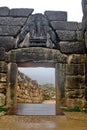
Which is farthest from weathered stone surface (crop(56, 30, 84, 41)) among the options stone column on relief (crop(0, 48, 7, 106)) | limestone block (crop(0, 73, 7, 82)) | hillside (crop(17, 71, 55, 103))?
hillside (crop(17, 71, 55, 103))

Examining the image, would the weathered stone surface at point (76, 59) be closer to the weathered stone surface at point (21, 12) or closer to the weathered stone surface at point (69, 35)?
the weathered stone surface at point (69, 35)

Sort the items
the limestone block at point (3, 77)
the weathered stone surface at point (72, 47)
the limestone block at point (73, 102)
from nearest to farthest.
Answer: the limestone block at point (73, 102) → the limestone block at point (3, 77) → the weathered stone surface at point (72, 47)

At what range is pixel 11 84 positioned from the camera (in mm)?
9297

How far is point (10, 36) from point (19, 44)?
1.49ft

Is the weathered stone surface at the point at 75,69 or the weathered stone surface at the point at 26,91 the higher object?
the weathered stone surface at the point at 75,69

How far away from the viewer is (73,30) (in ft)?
31.8

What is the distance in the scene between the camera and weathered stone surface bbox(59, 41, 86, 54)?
9492 millimetres

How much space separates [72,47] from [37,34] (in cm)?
138

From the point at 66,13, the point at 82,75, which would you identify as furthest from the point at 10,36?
the point at 82,75

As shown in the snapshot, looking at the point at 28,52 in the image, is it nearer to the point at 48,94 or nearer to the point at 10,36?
the point at 10,36

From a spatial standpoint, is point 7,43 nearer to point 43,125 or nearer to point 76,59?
point 76,59

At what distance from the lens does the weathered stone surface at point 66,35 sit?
9.62 meters

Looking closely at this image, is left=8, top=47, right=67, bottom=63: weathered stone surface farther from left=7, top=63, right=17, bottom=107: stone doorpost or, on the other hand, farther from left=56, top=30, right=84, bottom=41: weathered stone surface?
left=56, top=30, right=84, bottom=41: weathered stone surface

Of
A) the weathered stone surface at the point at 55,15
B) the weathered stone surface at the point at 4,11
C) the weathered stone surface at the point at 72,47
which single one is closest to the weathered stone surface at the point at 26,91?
the weathered stone surface at the point at 4,11
